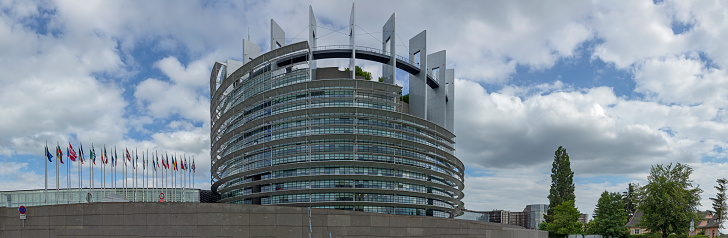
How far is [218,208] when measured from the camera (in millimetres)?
28656

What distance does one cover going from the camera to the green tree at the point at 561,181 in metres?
101

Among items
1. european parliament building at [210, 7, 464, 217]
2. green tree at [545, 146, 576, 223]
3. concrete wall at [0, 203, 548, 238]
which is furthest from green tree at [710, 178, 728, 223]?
concrete wall at [0, 203, 548, 238]

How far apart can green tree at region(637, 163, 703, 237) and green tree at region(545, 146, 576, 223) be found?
29.1 meters

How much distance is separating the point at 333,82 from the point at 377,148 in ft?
38.5

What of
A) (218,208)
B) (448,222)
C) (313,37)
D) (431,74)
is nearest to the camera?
(218,208)

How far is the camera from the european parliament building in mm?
73000

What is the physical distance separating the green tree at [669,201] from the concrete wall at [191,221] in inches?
2052

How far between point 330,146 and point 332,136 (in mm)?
1599

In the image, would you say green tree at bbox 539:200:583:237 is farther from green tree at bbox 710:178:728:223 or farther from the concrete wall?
the concrete wall

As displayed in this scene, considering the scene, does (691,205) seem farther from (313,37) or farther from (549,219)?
(313,37)

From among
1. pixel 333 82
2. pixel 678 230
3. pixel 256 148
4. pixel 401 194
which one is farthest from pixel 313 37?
pixel 678 230

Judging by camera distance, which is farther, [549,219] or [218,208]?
[549,219]

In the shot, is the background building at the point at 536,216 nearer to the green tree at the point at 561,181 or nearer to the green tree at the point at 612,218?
the green tree at the point at 561,181

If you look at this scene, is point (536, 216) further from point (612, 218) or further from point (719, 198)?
point (612, 218)
